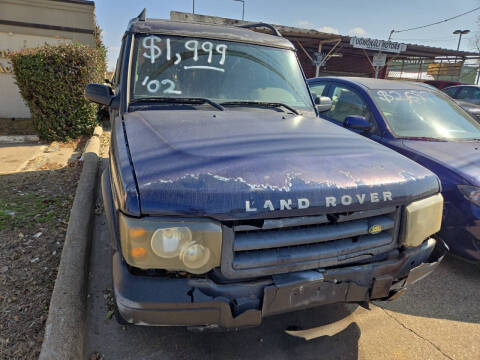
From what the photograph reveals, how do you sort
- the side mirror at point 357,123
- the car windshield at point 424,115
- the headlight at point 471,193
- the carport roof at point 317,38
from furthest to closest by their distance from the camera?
1. the carport roof at point 317,38
2. the car windshield at point 424,115
3. the side mirror at point 357,123
4. the headlight at point 471,193

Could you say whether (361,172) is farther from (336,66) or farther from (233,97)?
(336,66)

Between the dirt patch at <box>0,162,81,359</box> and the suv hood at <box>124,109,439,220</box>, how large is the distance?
133cm

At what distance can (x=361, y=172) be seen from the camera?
6.05 feet

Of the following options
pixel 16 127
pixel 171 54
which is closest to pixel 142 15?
pixel 171 54

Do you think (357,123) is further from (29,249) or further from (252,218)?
(29,249)

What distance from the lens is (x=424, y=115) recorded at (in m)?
4.10

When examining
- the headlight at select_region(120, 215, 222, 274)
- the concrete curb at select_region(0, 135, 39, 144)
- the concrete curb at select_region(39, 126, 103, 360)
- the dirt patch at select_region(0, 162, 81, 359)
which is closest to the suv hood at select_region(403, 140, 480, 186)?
the headlight at select_region(120, 215, 222, 274)

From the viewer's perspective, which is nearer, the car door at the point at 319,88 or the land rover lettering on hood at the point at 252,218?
the land rover lettering on hood at the point at 252,218

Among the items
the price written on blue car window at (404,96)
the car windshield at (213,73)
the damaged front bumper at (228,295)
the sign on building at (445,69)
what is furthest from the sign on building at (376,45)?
the damaged front bumper at (228,295)

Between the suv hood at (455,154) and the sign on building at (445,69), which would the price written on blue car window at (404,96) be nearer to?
the suv hood at (455,154)

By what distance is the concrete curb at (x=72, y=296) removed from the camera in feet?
6.16

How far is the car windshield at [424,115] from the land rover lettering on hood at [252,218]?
73.1 inches

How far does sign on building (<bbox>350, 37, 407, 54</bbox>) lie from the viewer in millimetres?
16531

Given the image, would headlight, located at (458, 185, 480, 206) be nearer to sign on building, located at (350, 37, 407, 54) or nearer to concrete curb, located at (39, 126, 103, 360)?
concrete curb, located at (39, 126, 103, 360)
